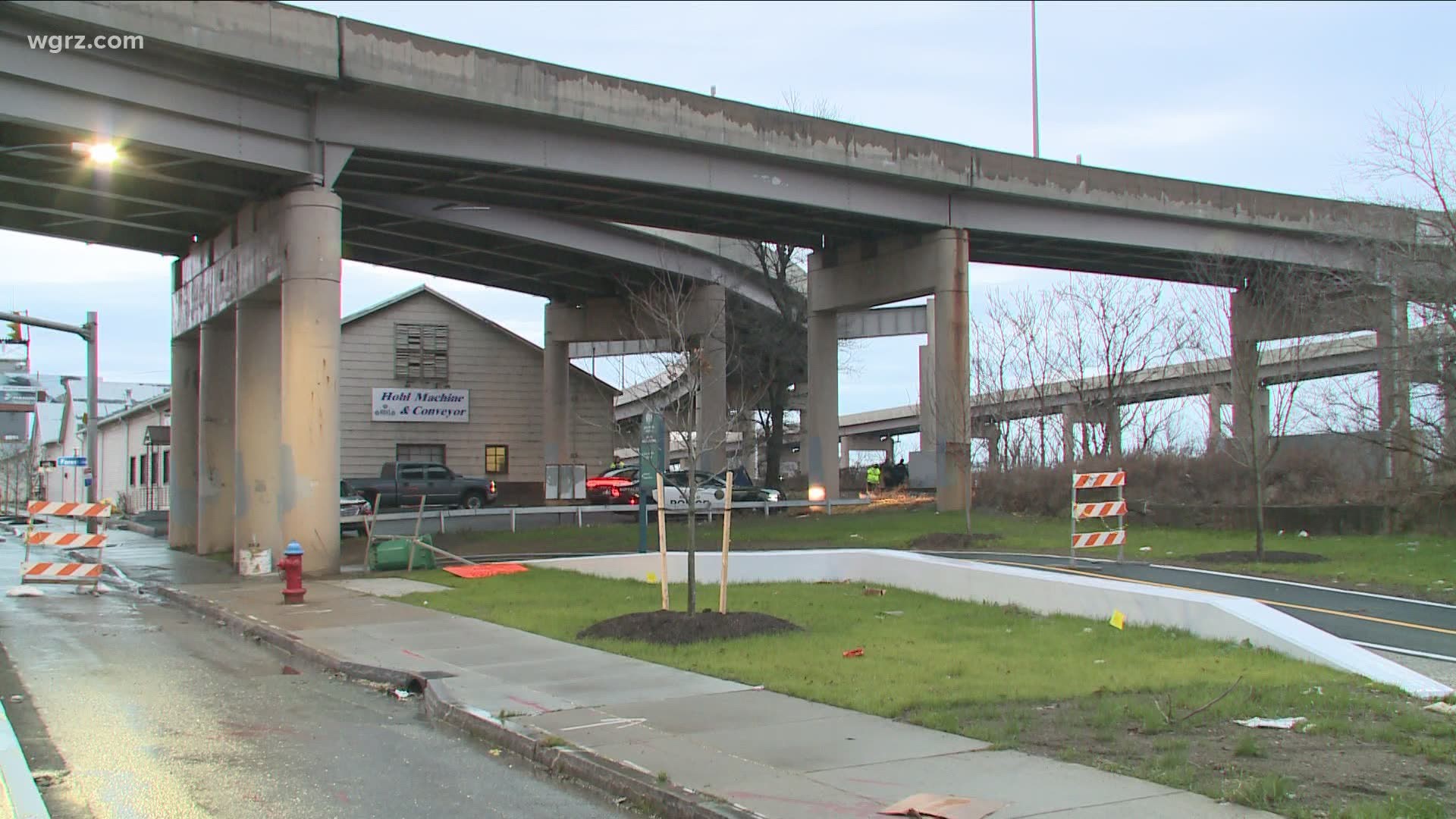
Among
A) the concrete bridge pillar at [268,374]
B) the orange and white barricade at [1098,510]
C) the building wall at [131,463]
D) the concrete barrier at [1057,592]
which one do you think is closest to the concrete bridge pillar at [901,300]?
the orange and white barricade at [1098,510]

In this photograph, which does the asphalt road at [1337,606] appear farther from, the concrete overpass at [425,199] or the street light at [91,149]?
the street light at [91,149]

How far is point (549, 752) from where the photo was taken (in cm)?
830

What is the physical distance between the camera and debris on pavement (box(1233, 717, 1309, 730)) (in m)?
8.19

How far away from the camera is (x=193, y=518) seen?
37625mm

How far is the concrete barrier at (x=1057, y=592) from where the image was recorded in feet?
35.2

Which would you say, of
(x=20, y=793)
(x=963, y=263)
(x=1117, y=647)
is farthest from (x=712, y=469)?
(x=20, y=793)

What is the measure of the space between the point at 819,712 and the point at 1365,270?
26941mm

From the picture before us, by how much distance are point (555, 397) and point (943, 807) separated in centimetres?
4696

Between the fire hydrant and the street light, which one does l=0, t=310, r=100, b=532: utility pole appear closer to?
the street light

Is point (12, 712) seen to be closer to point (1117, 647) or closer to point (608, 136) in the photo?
point (1117, 647)

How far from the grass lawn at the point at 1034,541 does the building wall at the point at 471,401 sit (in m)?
16.2

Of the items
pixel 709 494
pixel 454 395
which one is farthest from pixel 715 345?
pixel 454 395

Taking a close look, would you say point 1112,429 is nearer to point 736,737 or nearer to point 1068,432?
point 1068,432

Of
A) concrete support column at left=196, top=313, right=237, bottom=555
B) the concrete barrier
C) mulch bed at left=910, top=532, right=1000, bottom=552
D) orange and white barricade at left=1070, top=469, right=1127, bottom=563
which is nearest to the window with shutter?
concrete support column at left=196, top=313, right=237, bottom=555
